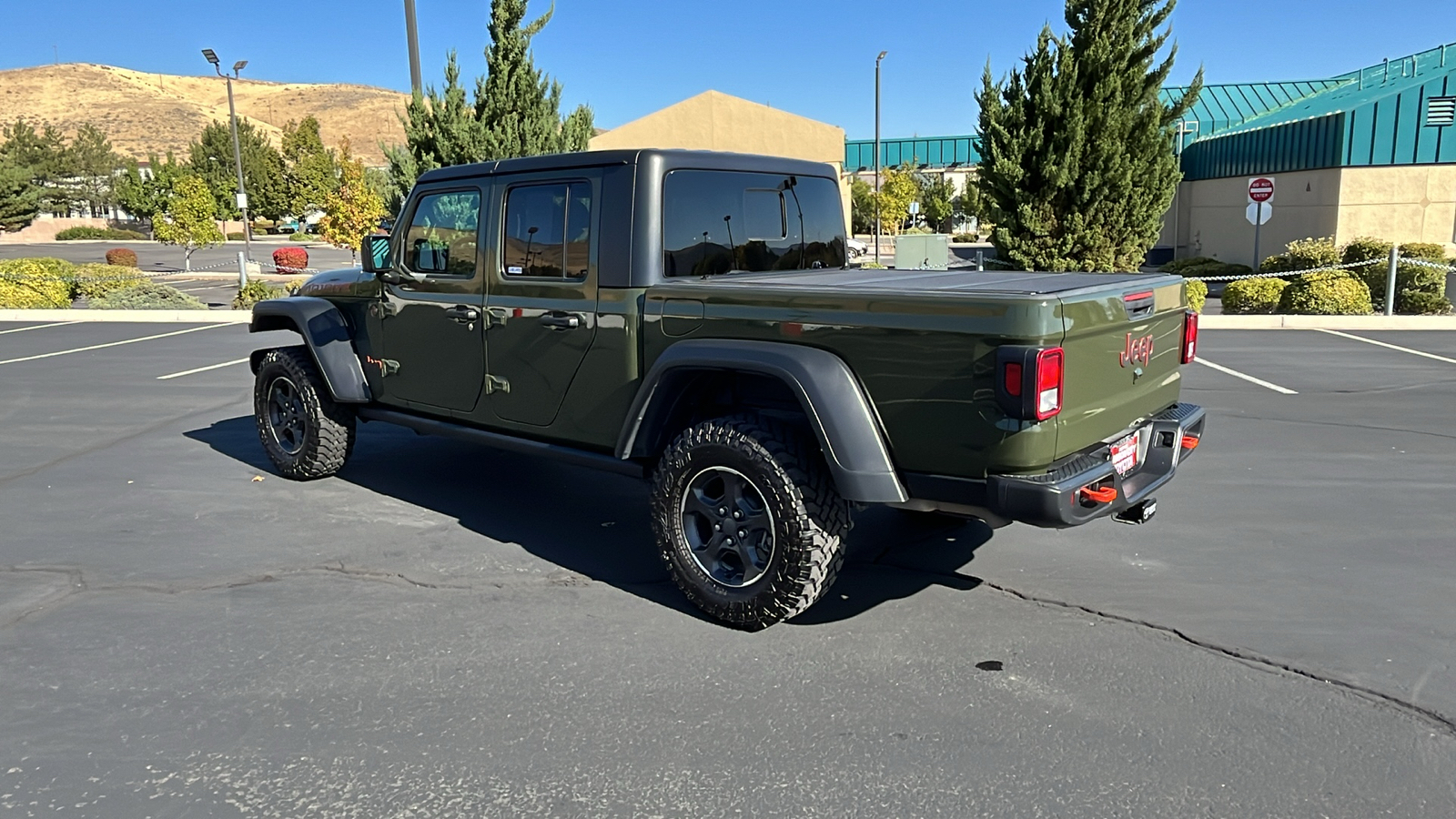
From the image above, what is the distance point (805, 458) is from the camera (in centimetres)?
409

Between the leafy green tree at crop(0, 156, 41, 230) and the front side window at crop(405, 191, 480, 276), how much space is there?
73.0 m

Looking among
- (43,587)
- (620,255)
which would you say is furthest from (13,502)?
(620,255)

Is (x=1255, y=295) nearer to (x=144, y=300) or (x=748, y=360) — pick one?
(x=748, y=360)

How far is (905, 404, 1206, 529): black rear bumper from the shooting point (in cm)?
356

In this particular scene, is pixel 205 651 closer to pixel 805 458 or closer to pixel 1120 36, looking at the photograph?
pixel 805 458

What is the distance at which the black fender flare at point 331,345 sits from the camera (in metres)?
6.20

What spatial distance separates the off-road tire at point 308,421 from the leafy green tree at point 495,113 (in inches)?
406

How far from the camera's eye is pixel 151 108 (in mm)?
152375

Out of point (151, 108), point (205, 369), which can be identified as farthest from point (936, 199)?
point (151, 108)

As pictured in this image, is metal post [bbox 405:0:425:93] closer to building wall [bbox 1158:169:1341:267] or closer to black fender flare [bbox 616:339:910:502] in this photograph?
black fender flare [bbox 616:339:910:502]

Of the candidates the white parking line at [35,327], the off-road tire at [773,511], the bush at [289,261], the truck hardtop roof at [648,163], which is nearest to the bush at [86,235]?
the bush at [289,261]

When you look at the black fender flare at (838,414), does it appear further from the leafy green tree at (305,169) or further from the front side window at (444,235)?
the leafy green tree at (305,169)

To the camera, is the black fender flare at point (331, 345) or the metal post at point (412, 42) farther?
the metal post at point (412, 42)

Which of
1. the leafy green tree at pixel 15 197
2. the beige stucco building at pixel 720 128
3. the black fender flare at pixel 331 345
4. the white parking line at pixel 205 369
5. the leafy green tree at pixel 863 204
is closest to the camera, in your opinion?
the black fender flare at pixel 331 345
